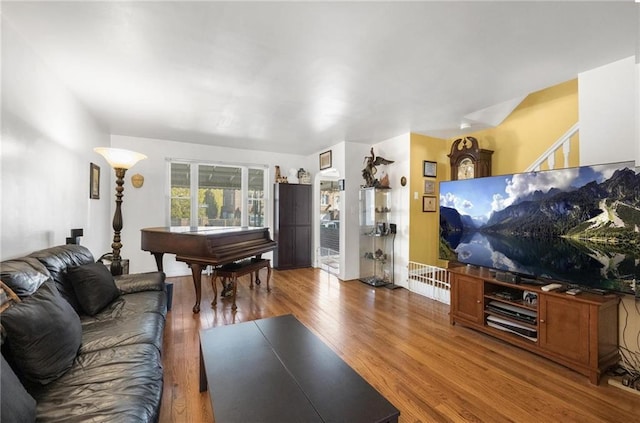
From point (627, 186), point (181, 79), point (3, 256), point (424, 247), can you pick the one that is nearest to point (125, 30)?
point (181, 79)

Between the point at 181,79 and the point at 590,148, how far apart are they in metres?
3.63

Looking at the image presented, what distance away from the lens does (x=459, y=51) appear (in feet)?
6.48

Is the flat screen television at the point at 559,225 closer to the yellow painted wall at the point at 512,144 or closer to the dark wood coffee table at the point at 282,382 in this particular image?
the yellow painted wall at the point at 512,144

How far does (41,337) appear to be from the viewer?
1204 millimetres

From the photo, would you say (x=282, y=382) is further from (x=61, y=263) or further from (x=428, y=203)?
(x=428, y=203)

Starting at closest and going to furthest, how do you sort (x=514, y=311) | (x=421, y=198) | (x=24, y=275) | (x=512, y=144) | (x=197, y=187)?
(x=24, y=275) < (x=514, y=311) < (x=512, y=144) < (x=421, y=198) < (x=197, y=187)

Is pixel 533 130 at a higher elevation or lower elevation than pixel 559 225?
higher

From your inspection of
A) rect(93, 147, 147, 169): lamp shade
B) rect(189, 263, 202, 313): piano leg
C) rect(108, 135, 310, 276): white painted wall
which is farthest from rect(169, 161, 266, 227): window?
rect(189, 263, 202, 313): piano leg

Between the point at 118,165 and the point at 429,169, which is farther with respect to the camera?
the point at 429,169

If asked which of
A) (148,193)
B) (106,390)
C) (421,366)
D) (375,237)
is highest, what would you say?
(148,193)

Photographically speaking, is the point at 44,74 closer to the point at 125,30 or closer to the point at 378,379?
the point at 125,30

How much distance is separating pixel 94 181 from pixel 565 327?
511 cm

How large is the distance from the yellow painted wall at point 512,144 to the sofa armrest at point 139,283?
3412 mm

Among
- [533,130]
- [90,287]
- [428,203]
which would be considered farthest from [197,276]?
[533,130]
